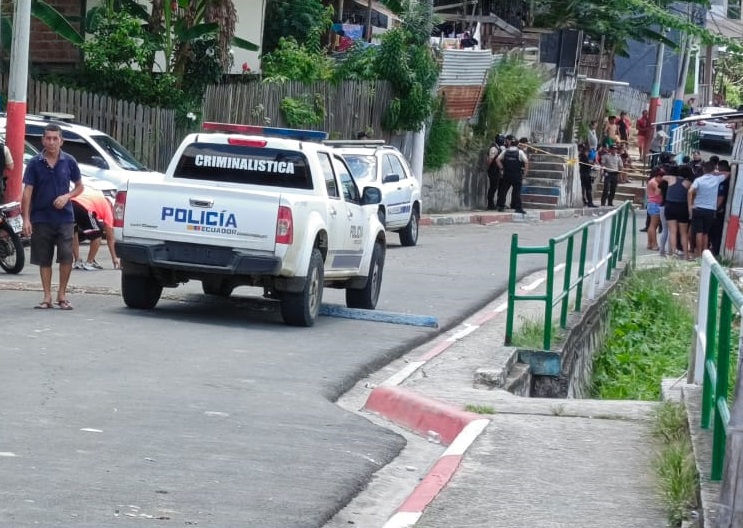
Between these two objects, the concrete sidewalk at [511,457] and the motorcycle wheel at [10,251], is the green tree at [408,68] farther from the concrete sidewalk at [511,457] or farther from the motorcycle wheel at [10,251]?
the concrete sidewalk at [511,457]

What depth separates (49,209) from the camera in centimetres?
1334

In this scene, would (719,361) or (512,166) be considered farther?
(512,166)

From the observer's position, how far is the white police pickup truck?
13164 mm

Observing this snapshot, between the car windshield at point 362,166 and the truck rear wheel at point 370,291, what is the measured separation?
9141mm

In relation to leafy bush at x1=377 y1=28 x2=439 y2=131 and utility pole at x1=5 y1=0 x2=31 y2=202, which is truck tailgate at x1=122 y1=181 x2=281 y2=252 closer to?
utility pole at x1=5 y1=0 x2=31 y2=202

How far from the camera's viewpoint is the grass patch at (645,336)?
16.2 meters

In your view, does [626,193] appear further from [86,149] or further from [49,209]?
[49,209]

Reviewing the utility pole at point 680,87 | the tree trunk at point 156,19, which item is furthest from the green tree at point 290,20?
the utility pole at point 680,87

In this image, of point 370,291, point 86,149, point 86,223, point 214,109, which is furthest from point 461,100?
point 370,291

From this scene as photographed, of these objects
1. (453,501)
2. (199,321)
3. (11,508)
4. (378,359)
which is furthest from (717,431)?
(199,321)

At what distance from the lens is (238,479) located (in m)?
7.20

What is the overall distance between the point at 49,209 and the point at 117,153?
8.75 m

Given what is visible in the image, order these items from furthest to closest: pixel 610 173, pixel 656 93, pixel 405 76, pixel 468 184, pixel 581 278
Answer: pixel 656 93
pixel 610 173
pixel 468 184
pixel 405 76
pixel 581 278

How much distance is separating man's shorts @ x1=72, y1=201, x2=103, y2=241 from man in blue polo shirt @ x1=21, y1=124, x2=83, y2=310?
152 inches
